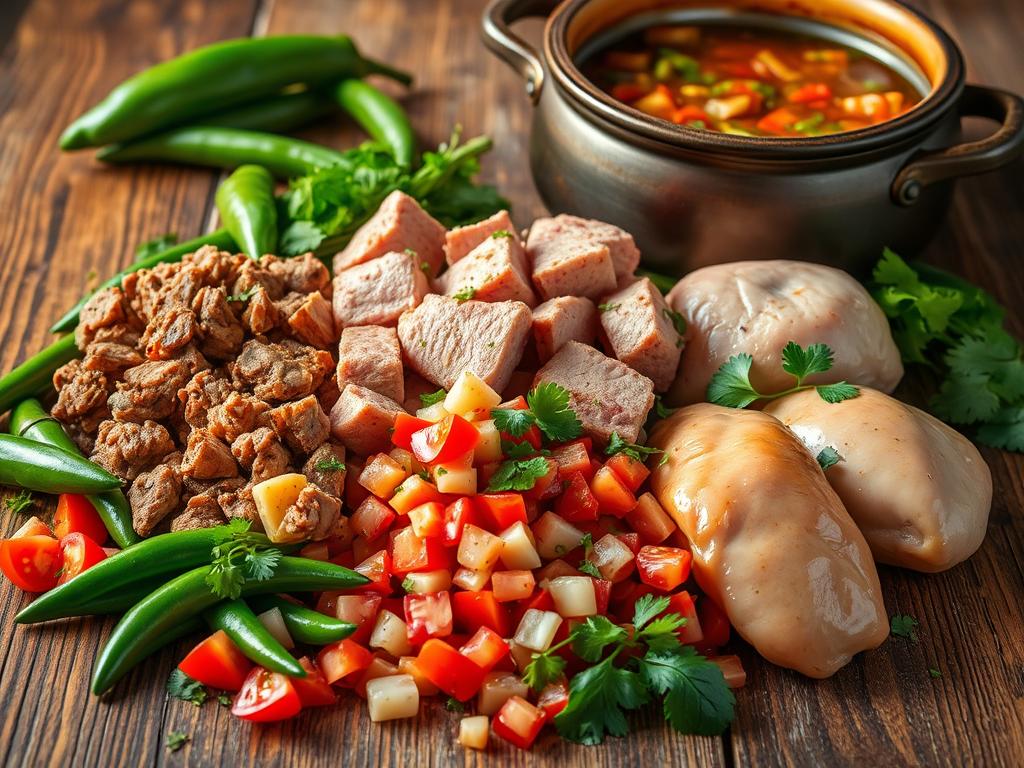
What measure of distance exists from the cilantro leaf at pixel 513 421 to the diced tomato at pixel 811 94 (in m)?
2.09

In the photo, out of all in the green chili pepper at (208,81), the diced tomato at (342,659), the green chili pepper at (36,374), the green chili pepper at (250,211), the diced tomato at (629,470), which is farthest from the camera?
the green chili pepper at (208,81)

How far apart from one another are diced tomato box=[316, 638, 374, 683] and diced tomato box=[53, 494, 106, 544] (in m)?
0.85

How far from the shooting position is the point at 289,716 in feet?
9.36

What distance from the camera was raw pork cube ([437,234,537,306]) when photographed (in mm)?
3615

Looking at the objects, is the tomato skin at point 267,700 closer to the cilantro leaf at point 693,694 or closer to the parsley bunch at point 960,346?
the cilantro leaf at point 693,694

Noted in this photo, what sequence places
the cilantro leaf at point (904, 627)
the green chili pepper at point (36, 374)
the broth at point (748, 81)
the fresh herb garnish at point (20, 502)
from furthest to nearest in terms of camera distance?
the broth at point (748, 81) < the green chili pepper at point (36, 374) < the fresh herb garnish at point (20, 502) < the cilantro leaf at point (904, 627)

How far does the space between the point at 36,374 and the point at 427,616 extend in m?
1.73

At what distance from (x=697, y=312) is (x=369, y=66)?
2.58 metres

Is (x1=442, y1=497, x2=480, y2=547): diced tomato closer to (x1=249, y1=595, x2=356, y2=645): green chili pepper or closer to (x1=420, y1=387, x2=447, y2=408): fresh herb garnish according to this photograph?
(x1=249, y1=595, x2=356, y2=645): green chili pepper

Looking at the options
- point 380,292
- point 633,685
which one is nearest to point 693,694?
point 633,685

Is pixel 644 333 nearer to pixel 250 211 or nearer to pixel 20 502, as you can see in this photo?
pixel 250 211

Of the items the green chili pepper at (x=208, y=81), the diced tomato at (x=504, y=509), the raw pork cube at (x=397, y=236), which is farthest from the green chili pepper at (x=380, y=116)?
the diced tomato at (x=504, y=509)

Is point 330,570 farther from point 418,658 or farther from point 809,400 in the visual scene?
point 809,400

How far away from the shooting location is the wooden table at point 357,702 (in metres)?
2.82
